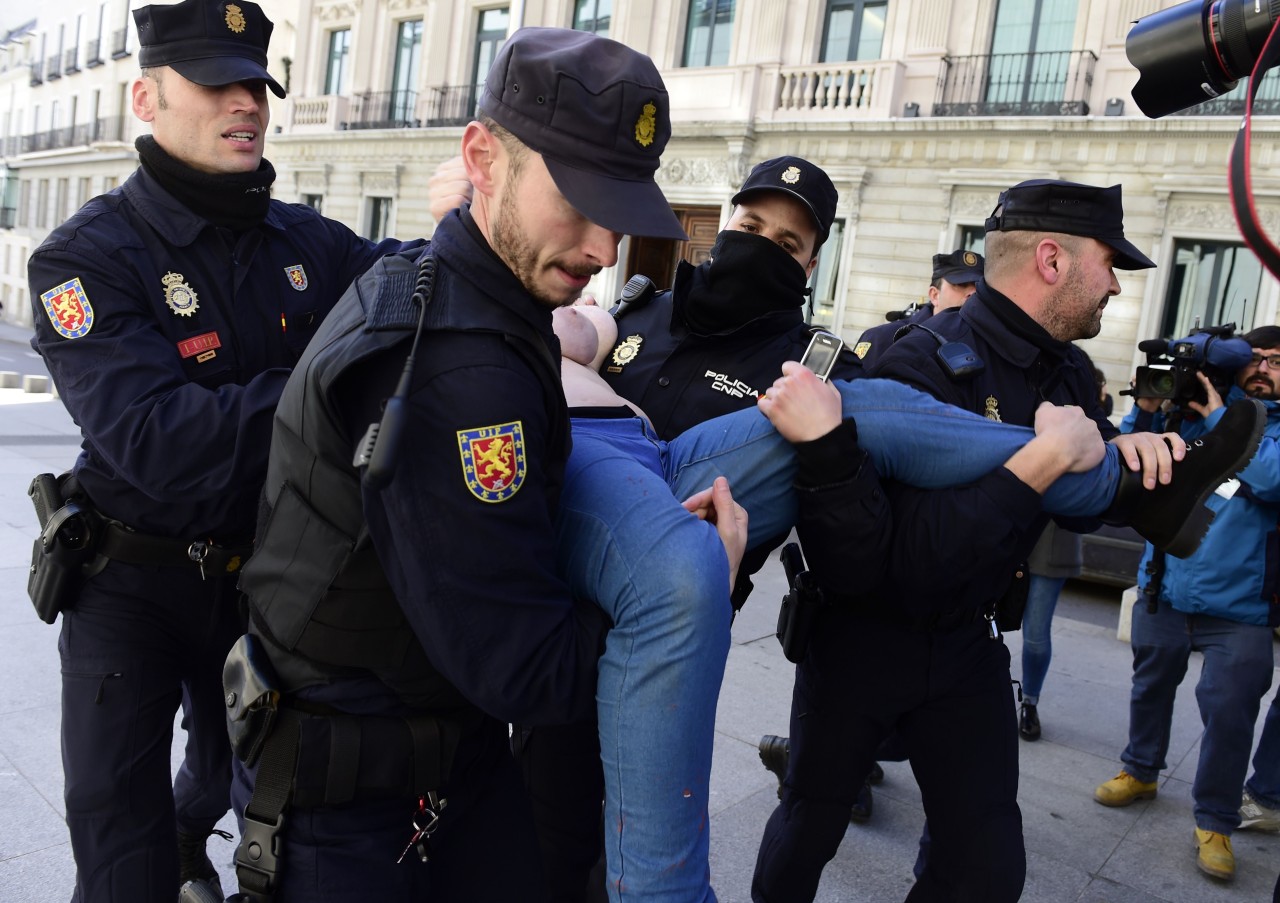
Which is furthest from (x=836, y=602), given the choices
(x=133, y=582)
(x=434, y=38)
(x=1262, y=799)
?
(x=434, y=38)

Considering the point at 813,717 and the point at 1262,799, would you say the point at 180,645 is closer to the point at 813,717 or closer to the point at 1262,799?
the point at 813,717

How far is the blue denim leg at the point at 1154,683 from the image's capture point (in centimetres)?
404

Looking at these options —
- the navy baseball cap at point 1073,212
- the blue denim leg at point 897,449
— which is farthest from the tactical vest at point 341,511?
the navy baseball cap at point 1073,212

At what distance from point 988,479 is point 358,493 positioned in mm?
1320

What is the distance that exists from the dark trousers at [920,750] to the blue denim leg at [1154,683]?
1.92m

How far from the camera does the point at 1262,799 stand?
3.97m

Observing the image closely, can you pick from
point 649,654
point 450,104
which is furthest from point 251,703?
point 450,104

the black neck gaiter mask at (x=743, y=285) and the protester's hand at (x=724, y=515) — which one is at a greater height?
the black neck gaiter mask at (x=743, y=285)

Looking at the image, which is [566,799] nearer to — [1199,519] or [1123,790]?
[1199,519]

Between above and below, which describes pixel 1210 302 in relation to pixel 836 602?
above

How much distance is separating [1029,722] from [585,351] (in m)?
3.39

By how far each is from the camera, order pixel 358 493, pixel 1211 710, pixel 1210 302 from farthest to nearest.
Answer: pixel 1210 302 → pixel 1211 710 → pixel 358 493

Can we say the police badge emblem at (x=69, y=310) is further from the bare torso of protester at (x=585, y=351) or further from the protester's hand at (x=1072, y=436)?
the protester's hand at (x=1072, y=436)

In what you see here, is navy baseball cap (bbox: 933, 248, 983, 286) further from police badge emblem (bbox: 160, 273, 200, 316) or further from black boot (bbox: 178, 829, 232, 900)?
black boot (bbox: 178, 829, 232, 900)
